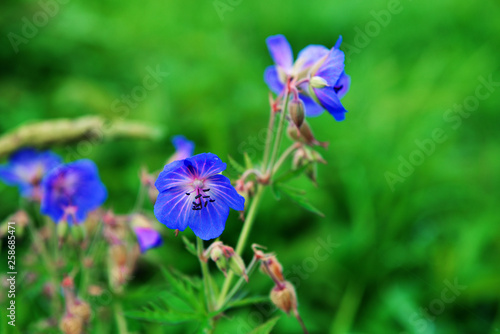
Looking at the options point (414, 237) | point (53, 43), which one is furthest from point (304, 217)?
point (53, 43)

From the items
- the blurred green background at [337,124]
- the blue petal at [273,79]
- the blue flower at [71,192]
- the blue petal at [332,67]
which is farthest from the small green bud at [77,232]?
the blue petal at [332,67]

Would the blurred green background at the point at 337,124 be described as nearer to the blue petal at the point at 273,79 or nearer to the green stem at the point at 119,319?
the green stem at the point at 119,319

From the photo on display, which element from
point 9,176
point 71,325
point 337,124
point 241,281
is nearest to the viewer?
point 241,281

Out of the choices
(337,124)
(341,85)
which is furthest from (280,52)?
(337,124)

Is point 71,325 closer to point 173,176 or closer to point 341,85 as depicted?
point 173,176

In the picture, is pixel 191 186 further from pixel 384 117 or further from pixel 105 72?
pixel 105 72

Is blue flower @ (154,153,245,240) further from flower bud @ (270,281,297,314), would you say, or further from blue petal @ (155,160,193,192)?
flower bud @ (270,281,297,314)

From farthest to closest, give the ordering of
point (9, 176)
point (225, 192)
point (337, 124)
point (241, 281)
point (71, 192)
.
→ point (337, 124), point (9, 176), point (71, 192), point (241, 281), point (225, 192)
